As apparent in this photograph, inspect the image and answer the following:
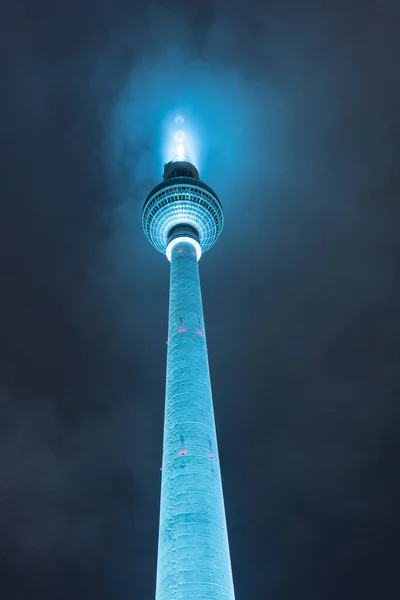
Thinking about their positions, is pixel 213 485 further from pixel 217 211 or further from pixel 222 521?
pixel 217 211

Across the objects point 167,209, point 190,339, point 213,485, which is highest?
point 167,209

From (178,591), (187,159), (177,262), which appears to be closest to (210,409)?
(178,591)

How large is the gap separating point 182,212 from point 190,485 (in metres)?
40.3

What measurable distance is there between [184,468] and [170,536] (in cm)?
601

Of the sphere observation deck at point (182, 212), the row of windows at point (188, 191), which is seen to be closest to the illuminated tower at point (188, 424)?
the row of windows at point (188, 191)

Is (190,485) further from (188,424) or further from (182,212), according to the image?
(182,212)

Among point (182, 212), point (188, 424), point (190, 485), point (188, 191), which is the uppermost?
point (188, 191)

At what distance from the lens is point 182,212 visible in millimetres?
75062

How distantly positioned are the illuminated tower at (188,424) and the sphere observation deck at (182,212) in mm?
143

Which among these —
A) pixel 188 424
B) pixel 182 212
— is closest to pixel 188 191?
pixel 182 212

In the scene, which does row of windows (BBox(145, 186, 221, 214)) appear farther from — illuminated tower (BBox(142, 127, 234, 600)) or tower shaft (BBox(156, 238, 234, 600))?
tower shaft (BBox(156, 238, 234, 600))

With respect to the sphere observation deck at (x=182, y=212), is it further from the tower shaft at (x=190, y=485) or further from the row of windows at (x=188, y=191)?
the tower shaft at (x=190, y=485)

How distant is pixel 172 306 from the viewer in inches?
2576

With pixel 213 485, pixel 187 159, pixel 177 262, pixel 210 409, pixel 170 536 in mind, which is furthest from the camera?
pixel 187 159
